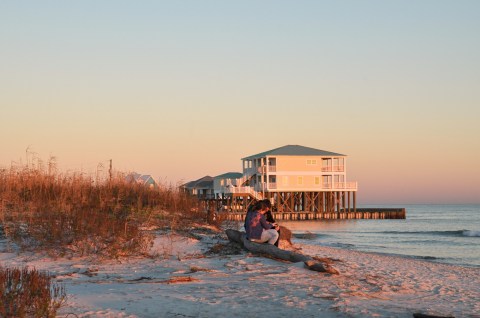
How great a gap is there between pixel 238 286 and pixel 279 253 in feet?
10.2

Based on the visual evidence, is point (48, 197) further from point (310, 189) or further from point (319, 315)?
point (310, 189)

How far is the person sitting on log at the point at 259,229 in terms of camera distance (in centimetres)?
1291

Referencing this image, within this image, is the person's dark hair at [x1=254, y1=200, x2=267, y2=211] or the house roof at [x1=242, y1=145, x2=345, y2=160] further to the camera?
the house roof at [x1=242, y1=145, x2=345, y2=160]

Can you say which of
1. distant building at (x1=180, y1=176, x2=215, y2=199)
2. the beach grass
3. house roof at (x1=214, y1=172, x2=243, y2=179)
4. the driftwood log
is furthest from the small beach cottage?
the driftwood log

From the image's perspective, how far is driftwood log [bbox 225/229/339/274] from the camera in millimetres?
10625

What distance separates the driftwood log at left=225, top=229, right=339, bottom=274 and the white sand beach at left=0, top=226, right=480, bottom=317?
19cm

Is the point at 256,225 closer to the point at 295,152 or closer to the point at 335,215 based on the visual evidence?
the point at 295,152

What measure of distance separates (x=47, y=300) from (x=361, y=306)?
3.90m

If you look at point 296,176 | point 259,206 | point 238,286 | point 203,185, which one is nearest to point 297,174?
point 296,176

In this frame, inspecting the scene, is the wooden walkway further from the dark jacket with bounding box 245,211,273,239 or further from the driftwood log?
the dark jacket with bounding box 245,211,273,239

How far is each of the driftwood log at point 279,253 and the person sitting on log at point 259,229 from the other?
0.59 ft

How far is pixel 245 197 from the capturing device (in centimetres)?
6050

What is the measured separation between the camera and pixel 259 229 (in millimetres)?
13016

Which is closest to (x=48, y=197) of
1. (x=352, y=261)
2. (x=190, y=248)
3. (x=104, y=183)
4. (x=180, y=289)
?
(x=104, y=183)
